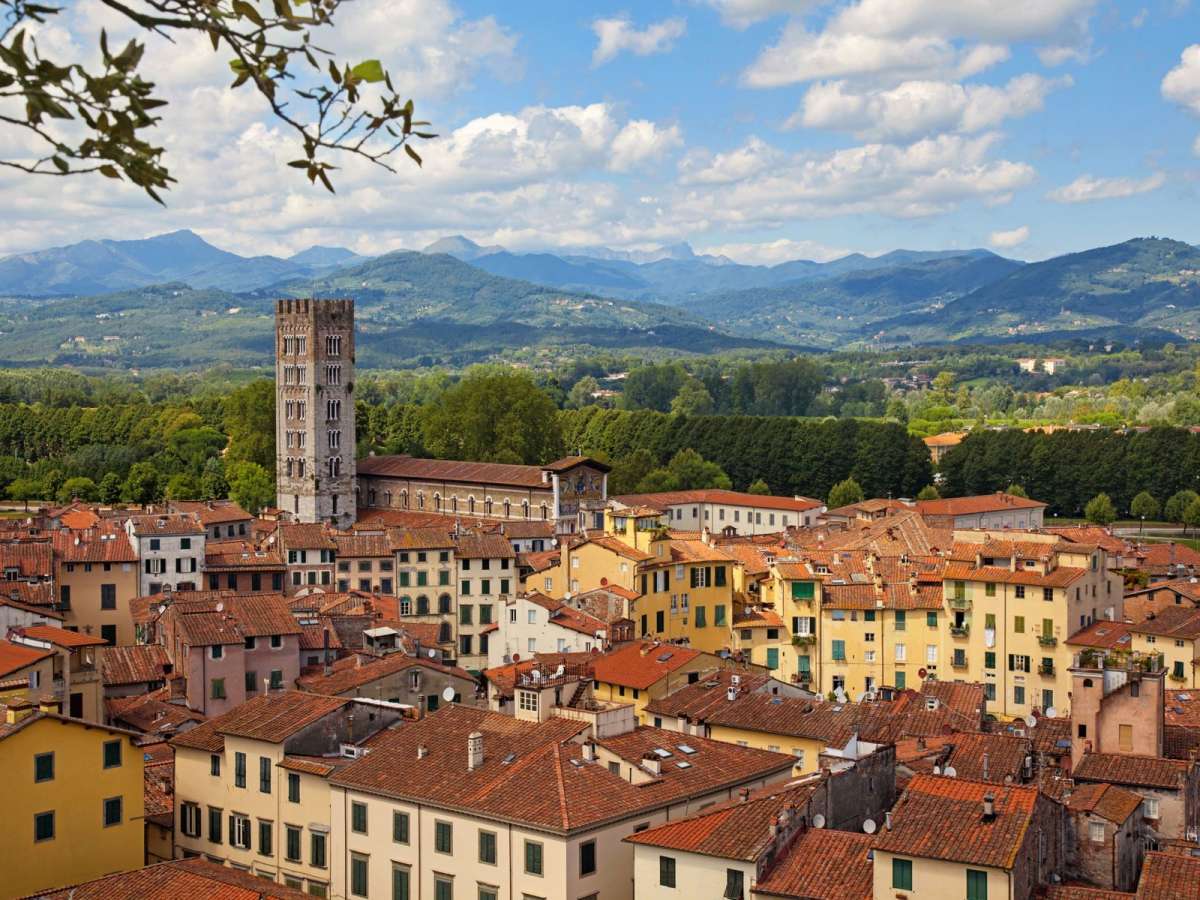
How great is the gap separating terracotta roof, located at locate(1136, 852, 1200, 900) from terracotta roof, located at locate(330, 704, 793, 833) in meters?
9.57

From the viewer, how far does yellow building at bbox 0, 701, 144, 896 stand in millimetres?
29625

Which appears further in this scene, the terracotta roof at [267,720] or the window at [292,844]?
the terracotta roof at [267,720]

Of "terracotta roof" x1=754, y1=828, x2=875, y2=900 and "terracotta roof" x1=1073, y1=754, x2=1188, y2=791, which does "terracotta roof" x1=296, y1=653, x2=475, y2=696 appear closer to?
"terracotta roof" x1=754, y1=828, x2=875, y2=900

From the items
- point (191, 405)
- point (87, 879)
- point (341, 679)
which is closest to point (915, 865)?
point (87, 879)

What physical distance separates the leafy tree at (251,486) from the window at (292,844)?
72.0m

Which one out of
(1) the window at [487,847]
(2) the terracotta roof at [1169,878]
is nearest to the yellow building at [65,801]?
(1) the window at [487,847]

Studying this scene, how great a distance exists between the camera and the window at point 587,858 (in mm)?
28984

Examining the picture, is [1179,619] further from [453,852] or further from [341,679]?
[453,852]

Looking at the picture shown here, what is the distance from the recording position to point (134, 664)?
4566 cm

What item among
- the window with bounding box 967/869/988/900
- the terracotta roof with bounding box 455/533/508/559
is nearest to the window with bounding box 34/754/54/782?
the window with bounding box 967/869/988/900

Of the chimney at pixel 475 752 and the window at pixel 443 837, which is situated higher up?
the chimney at pixel 475 752

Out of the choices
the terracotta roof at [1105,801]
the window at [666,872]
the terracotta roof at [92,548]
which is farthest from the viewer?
the terracotta roof at [92,548]

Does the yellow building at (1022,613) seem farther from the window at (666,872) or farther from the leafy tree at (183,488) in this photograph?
the leafy tree at (183,488)

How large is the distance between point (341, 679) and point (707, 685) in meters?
9.71
